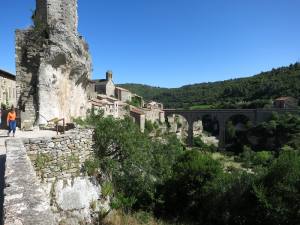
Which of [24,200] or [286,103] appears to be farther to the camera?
[286,103]

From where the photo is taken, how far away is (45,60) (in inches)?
550

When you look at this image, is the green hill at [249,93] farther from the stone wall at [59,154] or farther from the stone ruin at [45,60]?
the stone wall at [59,154]

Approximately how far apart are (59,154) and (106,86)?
59.5 meters

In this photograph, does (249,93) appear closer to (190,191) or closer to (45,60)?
(190,191)

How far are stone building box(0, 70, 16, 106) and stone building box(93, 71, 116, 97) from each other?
31.1 metres

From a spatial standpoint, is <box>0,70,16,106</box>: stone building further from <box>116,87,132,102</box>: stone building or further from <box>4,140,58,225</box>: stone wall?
<box>116,87,132,102</box>: stone building

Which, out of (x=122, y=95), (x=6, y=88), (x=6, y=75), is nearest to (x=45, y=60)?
(x=6, y=88)

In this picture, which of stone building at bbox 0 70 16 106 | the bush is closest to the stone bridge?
stone building at bbox 0 70 16 106

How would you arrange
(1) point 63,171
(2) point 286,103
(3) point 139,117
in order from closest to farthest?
1. (1) point 63,171
2. (3) point 139,117
3. (2) point 286,103

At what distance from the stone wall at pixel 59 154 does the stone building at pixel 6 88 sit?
25.0m

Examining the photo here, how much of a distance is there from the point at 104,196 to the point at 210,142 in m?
75.0

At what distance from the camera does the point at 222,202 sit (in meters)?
12.2

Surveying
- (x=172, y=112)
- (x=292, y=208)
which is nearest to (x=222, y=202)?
(x=292, y=208)

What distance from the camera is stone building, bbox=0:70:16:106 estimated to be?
3156 centimetres
